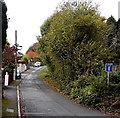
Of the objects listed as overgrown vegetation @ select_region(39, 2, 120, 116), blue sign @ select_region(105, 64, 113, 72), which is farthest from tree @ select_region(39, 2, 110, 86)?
blue sign @ select_region(105, 64, 113, 72)

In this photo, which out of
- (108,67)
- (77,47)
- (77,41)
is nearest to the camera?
(108,67)

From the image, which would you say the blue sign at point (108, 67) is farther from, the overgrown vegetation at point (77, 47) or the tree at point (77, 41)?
the tree at point (77, 41)

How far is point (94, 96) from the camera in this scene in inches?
778

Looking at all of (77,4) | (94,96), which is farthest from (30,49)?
(94,96)

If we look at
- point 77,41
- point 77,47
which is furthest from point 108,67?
point 77,41

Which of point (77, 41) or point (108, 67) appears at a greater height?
point (77, 41)

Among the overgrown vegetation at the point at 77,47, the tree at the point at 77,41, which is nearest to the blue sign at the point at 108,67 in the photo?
the overgrown vegetation at the point at 77,47

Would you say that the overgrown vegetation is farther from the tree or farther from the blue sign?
the blue sign

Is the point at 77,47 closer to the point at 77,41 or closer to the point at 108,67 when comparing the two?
the point at 77,41

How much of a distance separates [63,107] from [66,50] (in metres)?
8.05

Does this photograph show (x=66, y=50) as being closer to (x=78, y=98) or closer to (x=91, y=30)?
(x=91, y=30)

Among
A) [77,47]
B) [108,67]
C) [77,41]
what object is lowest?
[108,67]

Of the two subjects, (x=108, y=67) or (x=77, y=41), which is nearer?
(x=108, y=67)

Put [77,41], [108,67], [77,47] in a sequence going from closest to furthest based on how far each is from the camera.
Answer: [108,67] → [77,47] → [77,41]
